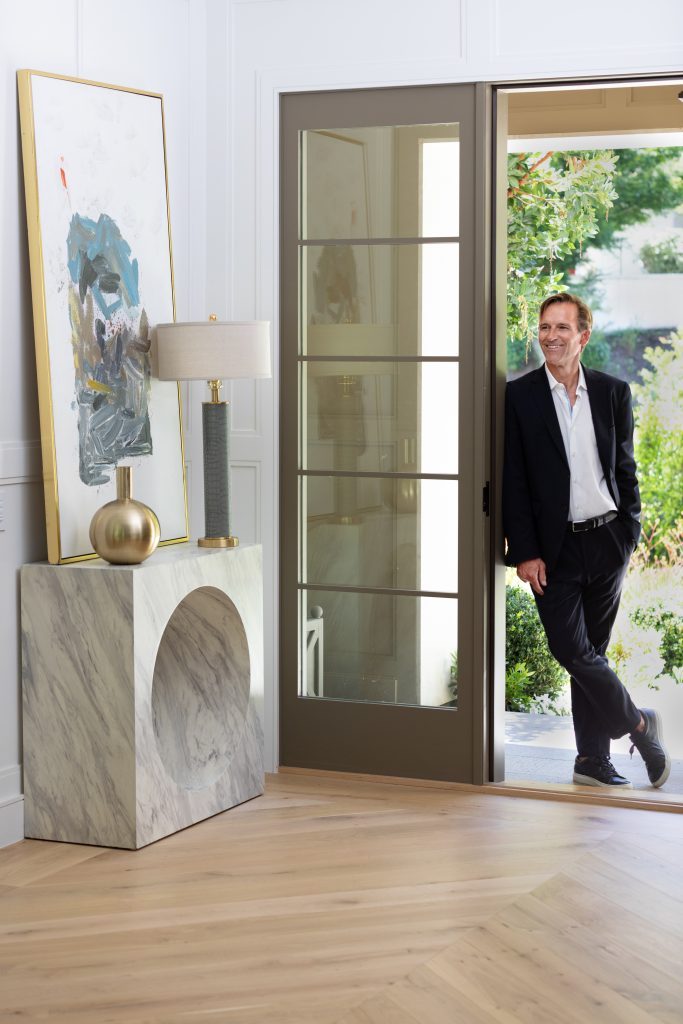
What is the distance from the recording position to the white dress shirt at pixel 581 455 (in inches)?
192

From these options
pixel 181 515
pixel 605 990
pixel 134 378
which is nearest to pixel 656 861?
pixel 605 990

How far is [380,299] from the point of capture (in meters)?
4.56

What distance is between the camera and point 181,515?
4.50 m

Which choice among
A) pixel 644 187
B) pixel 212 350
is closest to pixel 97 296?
pixel 212 350

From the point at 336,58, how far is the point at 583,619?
240cm

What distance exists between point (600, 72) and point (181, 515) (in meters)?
2.19

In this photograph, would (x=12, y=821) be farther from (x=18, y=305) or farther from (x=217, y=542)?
(x=18, y=305)

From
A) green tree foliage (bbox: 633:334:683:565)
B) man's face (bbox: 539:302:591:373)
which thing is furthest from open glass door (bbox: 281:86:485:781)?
green tree foliage (bbox: 633:334:683:565)

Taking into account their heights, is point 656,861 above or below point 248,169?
below

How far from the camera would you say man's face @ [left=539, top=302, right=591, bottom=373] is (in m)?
5.10

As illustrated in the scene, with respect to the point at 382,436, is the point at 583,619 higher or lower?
lower

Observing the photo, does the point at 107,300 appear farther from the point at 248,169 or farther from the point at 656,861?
the point at 656,861

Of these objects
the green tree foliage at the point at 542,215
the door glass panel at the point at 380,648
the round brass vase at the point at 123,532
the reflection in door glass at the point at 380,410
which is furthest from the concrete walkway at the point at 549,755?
the green tree foliage at the point at 542,215

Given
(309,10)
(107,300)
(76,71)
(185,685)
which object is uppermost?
(309,10)
